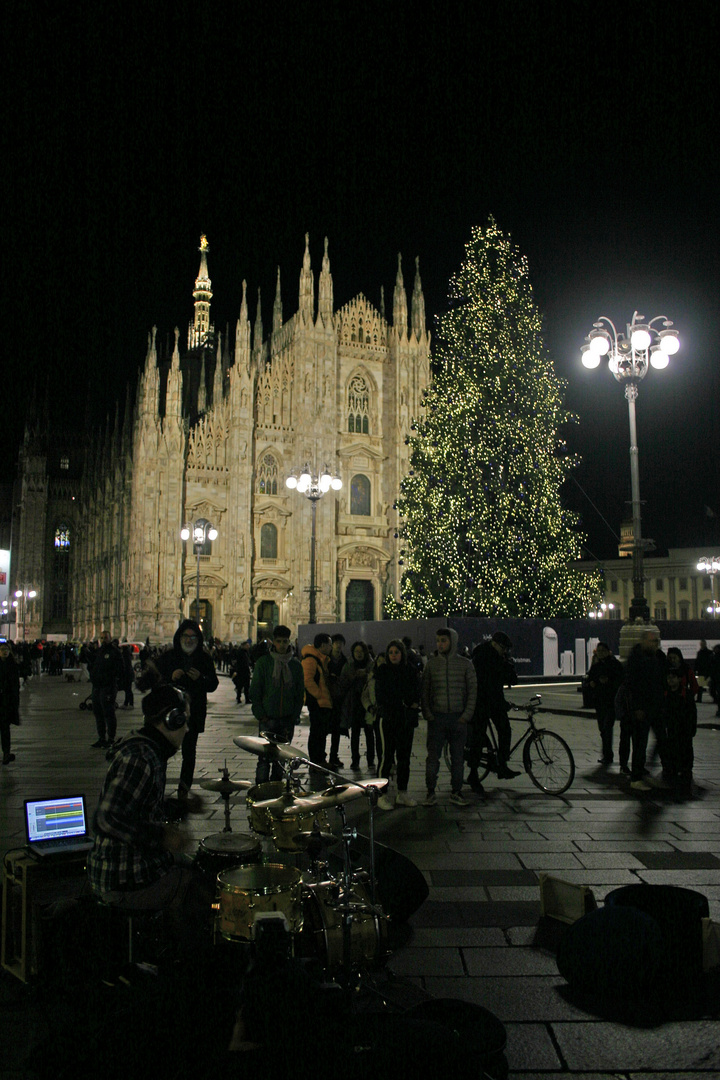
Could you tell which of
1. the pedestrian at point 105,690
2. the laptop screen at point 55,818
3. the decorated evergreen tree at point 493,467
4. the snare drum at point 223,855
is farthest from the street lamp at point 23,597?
the snare drum at point 223,855

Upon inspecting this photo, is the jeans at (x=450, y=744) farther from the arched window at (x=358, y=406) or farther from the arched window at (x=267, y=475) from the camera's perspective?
the arched window at (x=358, y=406)

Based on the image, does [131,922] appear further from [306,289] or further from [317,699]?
[306,289]

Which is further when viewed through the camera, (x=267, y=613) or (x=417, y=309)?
(x=417, y=309)

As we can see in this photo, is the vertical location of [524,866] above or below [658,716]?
below

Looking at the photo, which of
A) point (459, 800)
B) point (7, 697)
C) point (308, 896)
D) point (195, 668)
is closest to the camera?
point (308, 896)

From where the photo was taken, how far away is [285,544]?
42.6 m

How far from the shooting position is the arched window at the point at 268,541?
42.3 metres

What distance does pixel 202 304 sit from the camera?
74.5 meters

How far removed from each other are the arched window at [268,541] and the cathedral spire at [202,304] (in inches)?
1350

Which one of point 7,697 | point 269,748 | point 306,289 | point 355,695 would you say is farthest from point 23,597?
point 269,748

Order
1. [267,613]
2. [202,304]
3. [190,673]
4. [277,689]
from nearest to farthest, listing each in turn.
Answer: [277,689], [190,673], [267,613], [202,304]

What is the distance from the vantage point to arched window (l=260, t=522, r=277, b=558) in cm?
4234

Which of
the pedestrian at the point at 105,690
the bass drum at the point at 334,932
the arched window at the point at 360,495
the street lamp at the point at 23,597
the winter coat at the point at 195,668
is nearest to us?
the bass drum at the point at 334,932

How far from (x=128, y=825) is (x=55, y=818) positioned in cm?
90
